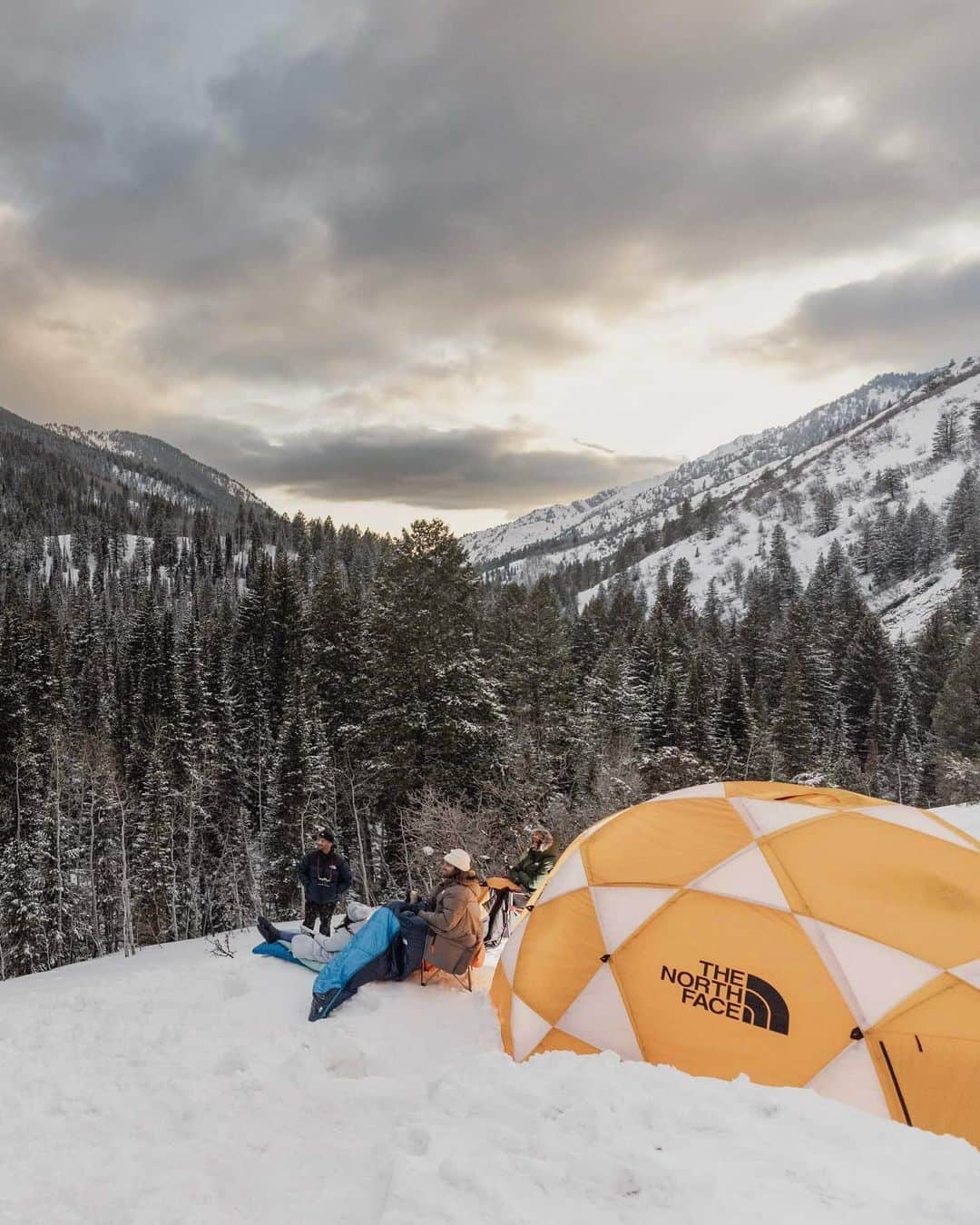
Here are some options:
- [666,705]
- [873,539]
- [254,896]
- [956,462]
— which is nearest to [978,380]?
[956,462]

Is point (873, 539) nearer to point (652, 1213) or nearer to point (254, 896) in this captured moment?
point (254, 896)

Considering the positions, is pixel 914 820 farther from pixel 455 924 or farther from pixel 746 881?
pixel 455 924

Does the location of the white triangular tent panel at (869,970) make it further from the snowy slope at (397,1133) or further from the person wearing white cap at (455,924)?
the person wearing white cap at (455,924)

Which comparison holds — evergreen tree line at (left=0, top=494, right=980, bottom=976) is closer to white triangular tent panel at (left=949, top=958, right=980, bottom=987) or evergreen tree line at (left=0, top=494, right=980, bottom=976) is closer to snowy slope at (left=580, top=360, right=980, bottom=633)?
white triangular tent panel at (left=949, top=958, right=980, bottom=987)

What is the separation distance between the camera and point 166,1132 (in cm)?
503

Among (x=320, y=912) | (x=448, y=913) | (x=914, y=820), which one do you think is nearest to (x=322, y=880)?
(x=320, y=912)

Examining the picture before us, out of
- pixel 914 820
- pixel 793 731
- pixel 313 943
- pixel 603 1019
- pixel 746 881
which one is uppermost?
pixel 914 820

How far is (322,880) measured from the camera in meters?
10.6

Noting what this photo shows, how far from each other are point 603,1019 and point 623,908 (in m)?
0.93

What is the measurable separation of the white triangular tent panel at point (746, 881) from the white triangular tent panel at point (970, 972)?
3.90ft

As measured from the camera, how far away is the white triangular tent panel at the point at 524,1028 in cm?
586

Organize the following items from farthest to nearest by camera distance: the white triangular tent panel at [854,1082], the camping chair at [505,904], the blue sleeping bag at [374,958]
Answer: the camping chair at [505,904]
the blue sleeping bag at [374,958]
the white triangular tent panel at [854,1082]

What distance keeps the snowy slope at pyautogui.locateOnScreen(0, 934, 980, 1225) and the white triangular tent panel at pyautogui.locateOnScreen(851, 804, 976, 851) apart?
3.17 metres

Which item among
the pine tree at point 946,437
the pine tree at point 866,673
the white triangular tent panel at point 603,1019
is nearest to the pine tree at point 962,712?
the pine tree at point 866,673
